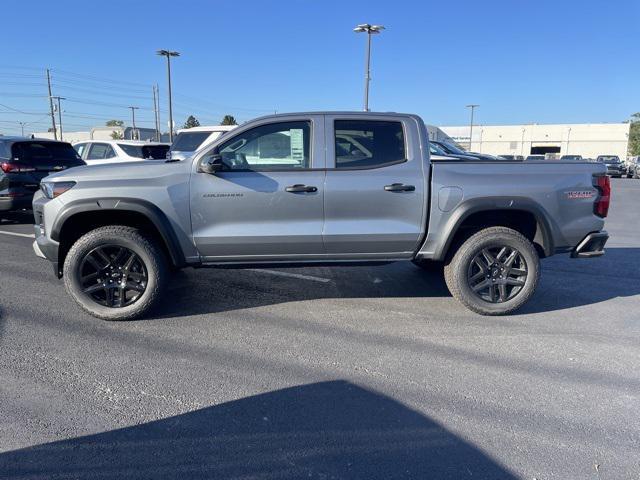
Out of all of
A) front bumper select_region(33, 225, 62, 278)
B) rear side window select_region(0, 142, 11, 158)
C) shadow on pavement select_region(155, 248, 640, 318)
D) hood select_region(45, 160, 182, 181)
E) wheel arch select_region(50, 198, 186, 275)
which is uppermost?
rear side window select_region(0, 142, 11, 158)

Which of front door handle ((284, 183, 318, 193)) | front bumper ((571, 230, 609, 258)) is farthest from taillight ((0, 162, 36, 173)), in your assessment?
front bumper ((571, 230, 609, 258))

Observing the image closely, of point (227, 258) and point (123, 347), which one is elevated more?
point (227, 258)

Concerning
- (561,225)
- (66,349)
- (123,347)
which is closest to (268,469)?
(123,347)

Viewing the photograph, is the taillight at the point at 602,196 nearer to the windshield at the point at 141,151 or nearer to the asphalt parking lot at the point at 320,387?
the asphalt parking lot at the point at 320,387

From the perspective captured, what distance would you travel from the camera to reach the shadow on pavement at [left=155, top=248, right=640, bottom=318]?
521 cm

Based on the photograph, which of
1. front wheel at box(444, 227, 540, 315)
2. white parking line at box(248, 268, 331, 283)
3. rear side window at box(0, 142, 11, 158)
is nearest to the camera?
front wheel at box(444, 227, 540, 315)

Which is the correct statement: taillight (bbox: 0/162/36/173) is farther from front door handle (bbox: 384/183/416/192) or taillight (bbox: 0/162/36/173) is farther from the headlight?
front door handle (bbox: 384/183/416/192)

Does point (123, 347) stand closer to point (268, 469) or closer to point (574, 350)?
point (268, 469)

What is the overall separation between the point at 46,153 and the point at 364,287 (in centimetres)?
742

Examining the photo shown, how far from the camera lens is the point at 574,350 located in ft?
13.4

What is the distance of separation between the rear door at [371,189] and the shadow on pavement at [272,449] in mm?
1834

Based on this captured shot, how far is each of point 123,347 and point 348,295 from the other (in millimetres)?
2408

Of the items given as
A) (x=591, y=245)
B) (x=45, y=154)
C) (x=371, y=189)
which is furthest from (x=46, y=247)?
(x=45, y=154)

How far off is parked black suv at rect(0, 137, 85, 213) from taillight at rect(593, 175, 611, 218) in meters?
8.98
